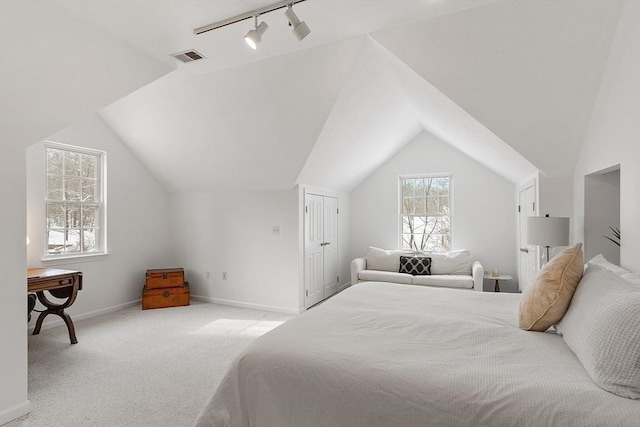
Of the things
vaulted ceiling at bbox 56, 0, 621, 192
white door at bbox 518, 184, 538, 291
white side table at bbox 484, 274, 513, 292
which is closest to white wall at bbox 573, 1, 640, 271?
vaulted ceiling at bbox 56, 0, 621, 192

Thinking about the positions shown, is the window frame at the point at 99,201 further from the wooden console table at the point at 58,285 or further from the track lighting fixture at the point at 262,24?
the track lighting fixture at the point at 262,24

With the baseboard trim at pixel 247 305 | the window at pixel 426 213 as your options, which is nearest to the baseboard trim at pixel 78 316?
the baseboard trim at pixel 247 305

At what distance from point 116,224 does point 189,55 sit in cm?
304

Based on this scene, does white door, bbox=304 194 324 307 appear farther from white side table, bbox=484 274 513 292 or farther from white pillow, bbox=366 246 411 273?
white side table, bbox=484 274 513 292

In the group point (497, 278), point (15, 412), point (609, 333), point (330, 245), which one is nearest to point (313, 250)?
point (330, 245)

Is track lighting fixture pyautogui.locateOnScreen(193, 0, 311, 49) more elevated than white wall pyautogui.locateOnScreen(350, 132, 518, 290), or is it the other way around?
track lighting fixture pyautogui.locateOnScreen(193, 0, 311, 49)

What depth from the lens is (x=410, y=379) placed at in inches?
52.9

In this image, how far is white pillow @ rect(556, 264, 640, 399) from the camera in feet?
3.85

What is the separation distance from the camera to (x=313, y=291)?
510 centimetres

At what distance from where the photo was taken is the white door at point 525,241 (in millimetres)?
3920

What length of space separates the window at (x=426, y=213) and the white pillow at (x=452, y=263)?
513 millimetres

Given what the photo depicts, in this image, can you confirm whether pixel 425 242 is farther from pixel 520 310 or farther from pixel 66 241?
pixel 66 241

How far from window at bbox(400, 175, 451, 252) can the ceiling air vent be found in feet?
13.1

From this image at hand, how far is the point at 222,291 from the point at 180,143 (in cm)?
228
